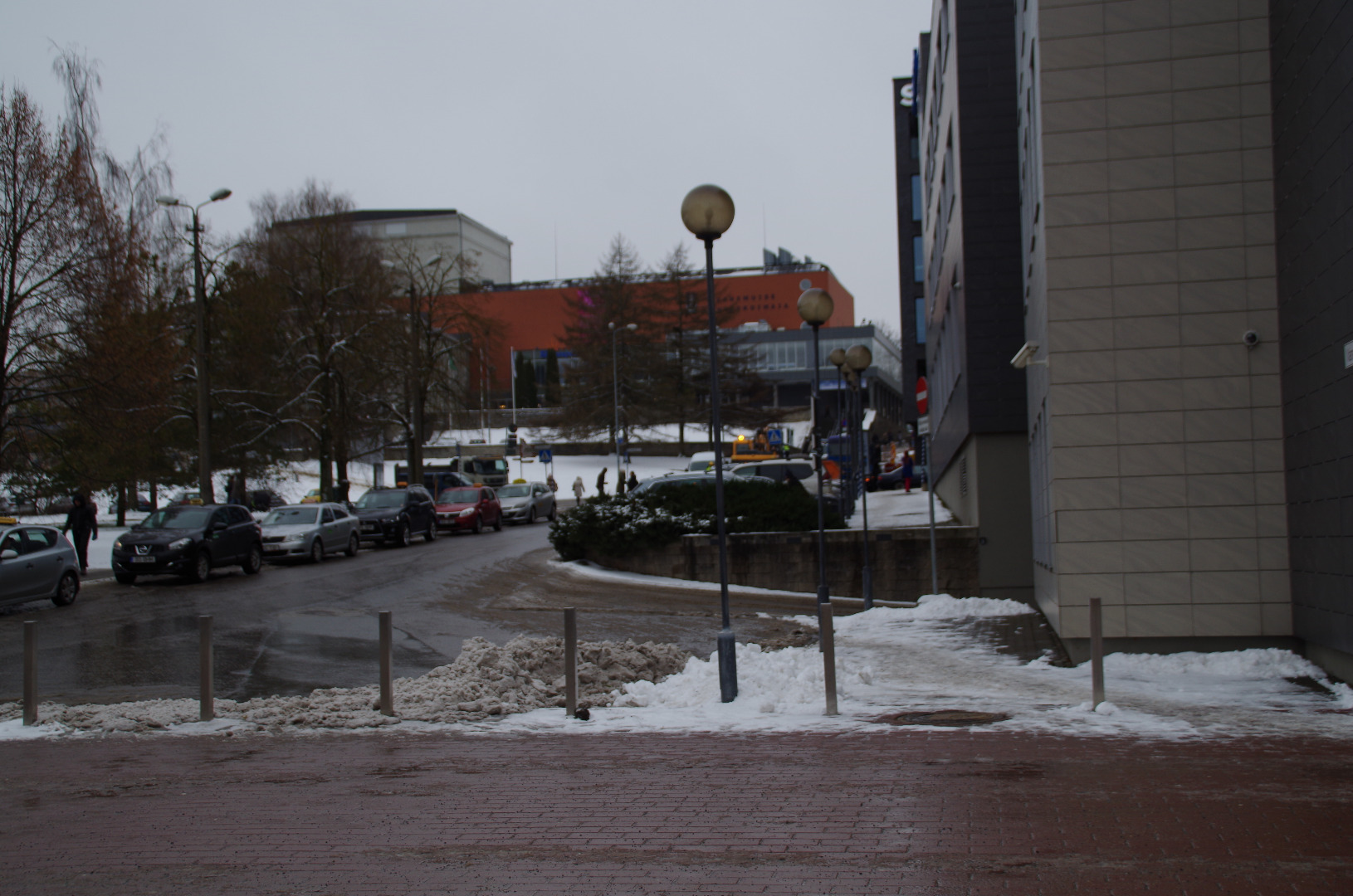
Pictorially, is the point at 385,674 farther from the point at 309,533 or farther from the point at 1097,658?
the point at 309,533

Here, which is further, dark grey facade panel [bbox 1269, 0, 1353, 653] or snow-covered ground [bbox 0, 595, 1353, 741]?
dark grey facade panel [bbox 1269, 0, 1353, 653]

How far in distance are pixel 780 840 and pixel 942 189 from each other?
24.1 meters

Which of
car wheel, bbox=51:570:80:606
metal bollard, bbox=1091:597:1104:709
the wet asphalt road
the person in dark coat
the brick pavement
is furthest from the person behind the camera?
the person in dark coat

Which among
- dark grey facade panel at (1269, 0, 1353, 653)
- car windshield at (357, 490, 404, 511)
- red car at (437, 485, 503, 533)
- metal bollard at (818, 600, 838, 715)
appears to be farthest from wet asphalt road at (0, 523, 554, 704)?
red car at (437, 485, 503, 533)

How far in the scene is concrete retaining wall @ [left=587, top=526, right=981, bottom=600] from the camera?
66.4 feet

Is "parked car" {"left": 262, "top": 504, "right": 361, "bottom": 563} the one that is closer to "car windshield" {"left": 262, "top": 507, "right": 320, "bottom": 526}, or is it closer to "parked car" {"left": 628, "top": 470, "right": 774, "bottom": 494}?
"car windshield" {"left": 262, "top": 507, "right": 320, "bottom": 526}

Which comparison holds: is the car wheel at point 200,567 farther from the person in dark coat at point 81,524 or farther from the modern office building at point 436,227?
the modern office building at point 436,227

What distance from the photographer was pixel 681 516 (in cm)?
2264

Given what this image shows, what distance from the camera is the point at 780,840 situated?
5.78 metres

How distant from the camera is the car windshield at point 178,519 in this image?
23.8m

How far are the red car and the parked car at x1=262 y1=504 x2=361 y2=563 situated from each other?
24.6 ft

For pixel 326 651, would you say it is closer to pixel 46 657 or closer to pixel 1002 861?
pixel 46 657

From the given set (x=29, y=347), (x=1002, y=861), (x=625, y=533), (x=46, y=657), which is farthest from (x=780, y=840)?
(x=29, y=347)

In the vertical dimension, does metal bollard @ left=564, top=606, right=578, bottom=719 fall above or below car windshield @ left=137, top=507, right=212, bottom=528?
below
